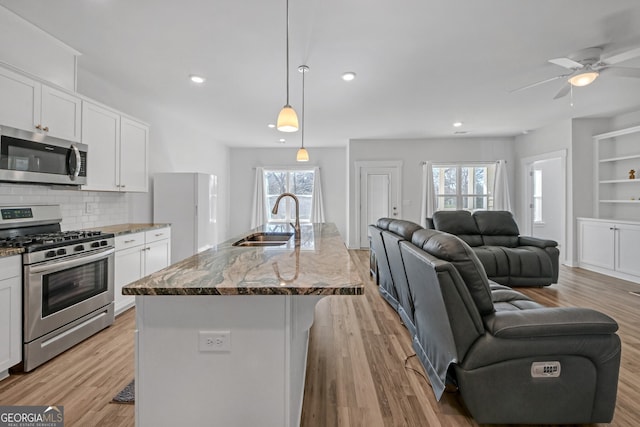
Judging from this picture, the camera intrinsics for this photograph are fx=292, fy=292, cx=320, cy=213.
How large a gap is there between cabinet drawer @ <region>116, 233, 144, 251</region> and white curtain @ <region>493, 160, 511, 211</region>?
6.81 m

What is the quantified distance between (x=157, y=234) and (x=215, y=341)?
2.88 meters

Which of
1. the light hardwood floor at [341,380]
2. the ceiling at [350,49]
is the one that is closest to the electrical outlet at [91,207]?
the light hardwood floor at [341,380]

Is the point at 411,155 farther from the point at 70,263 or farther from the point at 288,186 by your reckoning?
the point at 70,263

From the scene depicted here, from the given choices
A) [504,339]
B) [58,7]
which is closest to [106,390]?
[504,339]

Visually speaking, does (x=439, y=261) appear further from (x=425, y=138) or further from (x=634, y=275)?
(x=425, y=138)

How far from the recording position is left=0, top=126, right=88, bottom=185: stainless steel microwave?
215 cm

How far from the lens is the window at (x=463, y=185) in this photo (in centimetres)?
679

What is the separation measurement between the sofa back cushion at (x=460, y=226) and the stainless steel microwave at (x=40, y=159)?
4617mm

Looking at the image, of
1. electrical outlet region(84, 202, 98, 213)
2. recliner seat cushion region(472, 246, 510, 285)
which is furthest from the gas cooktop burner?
recliner seat cushion region(472, 246, 510, 285)

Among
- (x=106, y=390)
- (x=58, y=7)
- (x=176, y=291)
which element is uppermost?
(x=58, y=7)

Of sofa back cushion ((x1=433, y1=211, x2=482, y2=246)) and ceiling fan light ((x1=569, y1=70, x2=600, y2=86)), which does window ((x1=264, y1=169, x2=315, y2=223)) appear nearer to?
sofa back cushion ((x1=433, y1=211, x2=482, y2=246))

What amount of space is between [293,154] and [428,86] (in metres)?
4.49

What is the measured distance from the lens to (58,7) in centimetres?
221

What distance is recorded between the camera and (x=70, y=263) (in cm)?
231
